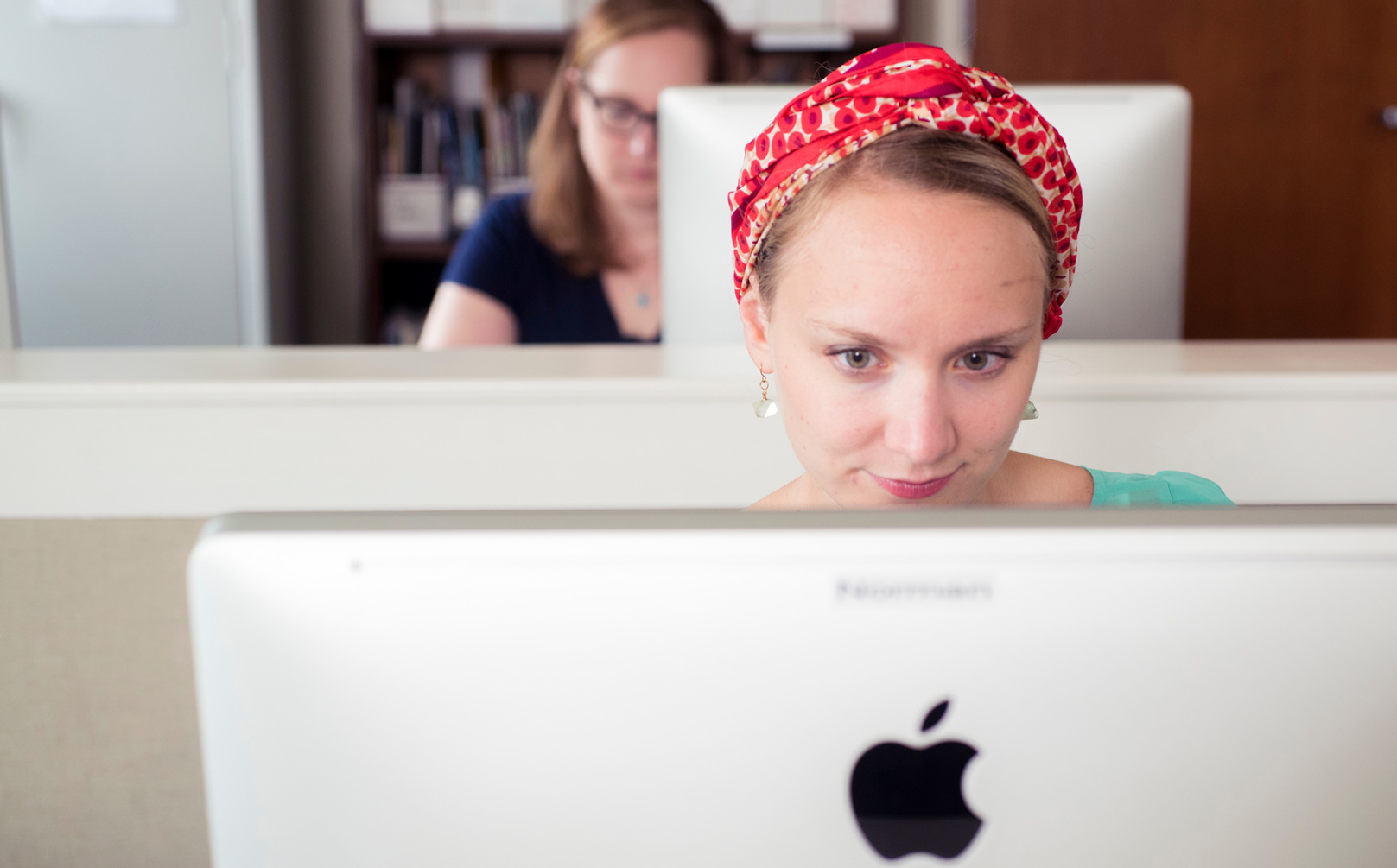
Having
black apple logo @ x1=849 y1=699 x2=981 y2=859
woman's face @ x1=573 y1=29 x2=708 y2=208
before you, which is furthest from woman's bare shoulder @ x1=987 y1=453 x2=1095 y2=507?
woman's face @ x1=573 y1=29 x2=708 y2=208

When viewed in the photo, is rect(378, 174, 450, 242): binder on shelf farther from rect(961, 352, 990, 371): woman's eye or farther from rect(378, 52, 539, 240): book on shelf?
rect(961, 352, 990, 371): woman's eye

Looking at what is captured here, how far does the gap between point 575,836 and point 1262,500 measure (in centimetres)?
69

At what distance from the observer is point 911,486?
0.63 meters

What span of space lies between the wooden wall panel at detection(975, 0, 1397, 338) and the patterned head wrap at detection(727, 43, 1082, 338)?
2506 millimetres

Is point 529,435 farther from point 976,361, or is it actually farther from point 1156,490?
point 1156,490

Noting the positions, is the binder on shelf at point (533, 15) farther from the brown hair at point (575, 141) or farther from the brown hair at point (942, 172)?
the brown hair at point (942, 172)

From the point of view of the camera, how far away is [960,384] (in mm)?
629

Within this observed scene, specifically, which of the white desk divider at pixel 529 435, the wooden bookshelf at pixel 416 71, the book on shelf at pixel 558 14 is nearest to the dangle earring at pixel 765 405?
the white desk divider at pixel 529 435

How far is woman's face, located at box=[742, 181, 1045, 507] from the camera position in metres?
0.61

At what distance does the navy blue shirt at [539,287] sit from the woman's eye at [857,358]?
1.24m

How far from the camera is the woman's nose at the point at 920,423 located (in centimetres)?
58

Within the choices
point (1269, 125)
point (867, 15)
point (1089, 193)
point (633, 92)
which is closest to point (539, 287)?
Answer: point (633, 92)

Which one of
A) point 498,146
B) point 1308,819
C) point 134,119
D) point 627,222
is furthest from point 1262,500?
point 134,119

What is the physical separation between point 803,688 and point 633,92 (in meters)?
1.54
